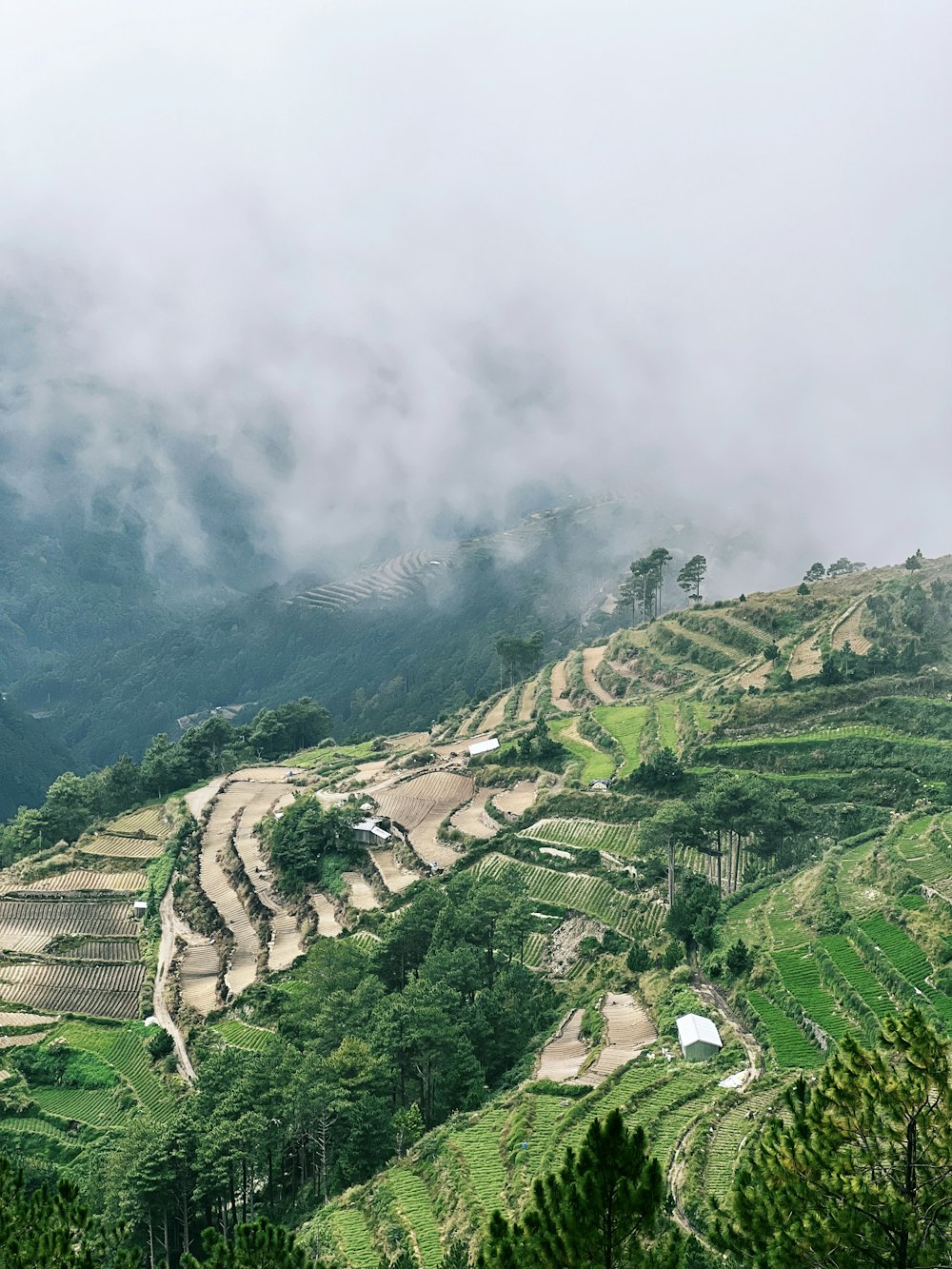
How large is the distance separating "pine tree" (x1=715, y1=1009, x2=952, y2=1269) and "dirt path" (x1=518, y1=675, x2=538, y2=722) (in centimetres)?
6632

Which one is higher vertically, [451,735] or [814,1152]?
[451,735]

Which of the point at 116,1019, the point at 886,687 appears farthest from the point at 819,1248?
the point at 886,687

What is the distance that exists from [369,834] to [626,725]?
1910 centimetres

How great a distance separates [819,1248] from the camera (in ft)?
46.3

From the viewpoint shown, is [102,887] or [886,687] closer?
[886,687]

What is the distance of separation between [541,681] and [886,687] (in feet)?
122

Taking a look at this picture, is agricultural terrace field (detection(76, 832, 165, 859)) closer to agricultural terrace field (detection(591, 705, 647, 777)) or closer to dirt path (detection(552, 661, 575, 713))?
dirt path (detection(552, 661, 575, 713))

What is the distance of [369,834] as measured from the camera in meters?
63.8

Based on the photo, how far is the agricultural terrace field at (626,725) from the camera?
6325 cm

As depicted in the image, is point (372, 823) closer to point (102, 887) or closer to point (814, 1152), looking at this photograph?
point (102, 887)

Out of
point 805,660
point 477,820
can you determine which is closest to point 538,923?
point 477,820

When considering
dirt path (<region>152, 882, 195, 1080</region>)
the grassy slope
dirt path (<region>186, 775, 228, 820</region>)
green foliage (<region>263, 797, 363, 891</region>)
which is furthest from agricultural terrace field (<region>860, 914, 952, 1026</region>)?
dirt path (<region>186, 775, 228, 820</region>)

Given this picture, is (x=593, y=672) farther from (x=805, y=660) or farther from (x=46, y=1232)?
(x=46, y=1232)

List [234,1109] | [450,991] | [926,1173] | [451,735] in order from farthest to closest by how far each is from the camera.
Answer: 1. [451,735]
2. [450,991]
3. [234,1109]
4. [926,1173]
